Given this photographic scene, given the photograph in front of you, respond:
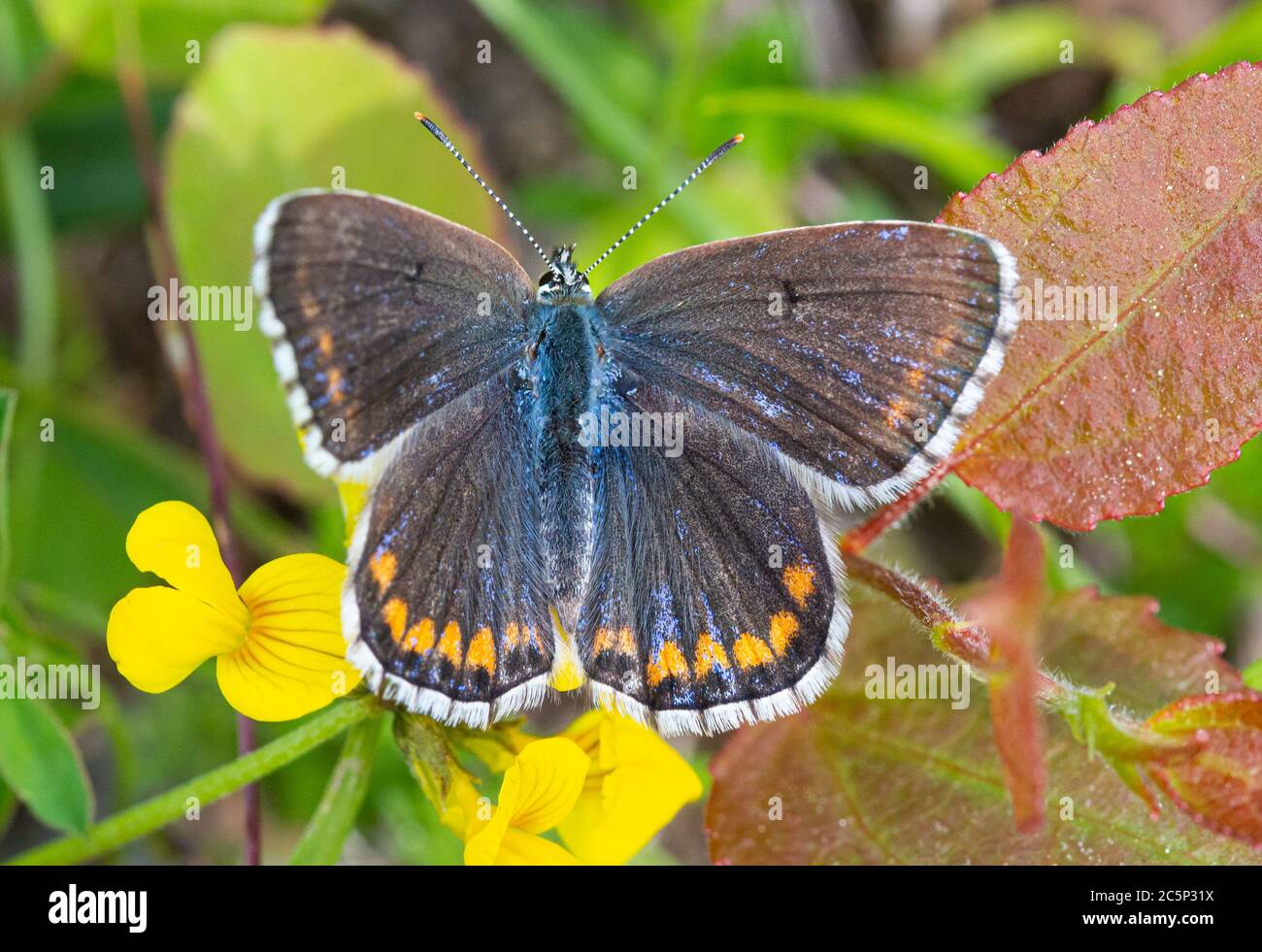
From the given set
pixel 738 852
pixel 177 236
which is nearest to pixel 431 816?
pixel 738 852

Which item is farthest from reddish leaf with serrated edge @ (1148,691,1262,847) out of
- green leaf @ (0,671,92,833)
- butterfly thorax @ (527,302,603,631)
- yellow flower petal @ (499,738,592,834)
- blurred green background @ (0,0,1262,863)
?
green leaf @ (0,671,92,833)

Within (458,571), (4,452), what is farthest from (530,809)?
(4,452)

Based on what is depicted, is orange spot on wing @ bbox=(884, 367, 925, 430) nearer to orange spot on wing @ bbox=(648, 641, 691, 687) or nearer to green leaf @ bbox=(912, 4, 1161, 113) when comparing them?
orange spot on wing @ bbox=(648, 641, 691, 687)

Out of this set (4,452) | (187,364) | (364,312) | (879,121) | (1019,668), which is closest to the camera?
(1019,668)

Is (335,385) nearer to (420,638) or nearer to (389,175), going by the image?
(420,638)

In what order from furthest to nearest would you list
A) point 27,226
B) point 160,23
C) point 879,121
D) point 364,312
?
point 27,226, point 160,23, point 879,121, point 364,312

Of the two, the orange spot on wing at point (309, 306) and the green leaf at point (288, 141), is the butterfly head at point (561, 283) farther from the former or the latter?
the green leaf at point (288, 141)

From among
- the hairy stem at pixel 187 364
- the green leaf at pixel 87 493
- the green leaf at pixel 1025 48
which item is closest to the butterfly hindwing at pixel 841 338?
the hairy stem at pixel 187 364
